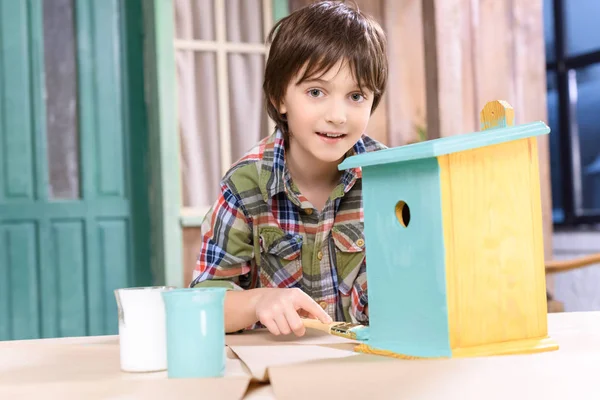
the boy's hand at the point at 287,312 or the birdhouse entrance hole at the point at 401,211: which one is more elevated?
the birdhouse entrance hole at the point at 401,211

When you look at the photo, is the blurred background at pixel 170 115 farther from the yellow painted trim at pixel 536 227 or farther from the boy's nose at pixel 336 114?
the yellow painted trim at pixel 536 227

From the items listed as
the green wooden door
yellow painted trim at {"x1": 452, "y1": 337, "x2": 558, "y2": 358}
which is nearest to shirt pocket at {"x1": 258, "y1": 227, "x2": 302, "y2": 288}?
yellow painted trim at {"x1": 452, "y1": 337, "x2": 558, "y2": 358}

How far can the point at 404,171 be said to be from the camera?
2.64 ft

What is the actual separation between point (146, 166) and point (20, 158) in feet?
1.97

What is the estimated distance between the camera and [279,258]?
1.42m

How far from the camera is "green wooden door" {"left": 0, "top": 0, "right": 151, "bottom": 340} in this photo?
10.8ft

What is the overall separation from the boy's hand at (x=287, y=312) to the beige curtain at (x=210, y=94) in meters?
2.36

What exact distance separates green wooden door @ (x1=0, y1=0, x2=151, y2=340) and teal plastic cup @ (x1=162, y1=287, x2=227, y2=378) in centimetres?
283

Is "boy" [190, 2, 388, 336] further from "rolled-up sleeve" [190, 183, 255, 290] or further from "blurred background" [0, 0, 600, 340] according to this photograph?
"blurred background" [0, 0, 600, 340]

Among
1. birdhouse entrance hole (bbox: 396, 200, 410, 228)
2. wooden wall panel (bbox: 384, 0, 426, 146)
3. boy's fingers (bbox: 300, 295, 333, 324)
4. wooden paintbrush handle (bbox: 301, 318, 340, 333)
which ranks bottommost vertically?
wooden paintbrush handle (bbox: 301, 318, 340, 333)

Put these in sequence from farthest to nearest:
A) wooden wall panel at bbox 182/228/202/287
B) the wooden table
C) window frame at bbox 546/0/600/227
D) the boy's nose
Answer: window frame at bbox 546/0/600/227 → wooden wall panel at bbox 182/228/202/287 → the boy's nose → the wooden table

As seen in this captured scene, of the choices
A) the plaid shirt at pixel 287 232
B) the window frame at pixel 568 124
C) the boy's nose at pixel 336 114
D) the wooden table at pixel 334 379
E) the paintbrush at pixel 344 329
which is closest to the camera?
the wooden table at pixel 334 379

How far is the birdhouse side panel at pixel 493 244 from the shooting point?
0.76 metres

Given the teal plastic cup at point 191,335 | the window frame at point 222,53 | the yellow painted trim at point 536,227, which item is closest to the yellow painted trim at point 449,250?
the yellow painted trim at point 536,227
